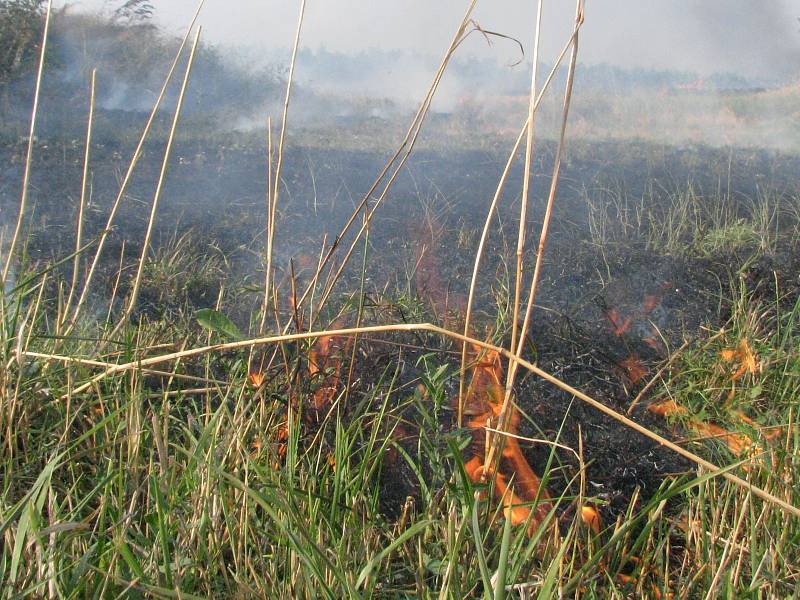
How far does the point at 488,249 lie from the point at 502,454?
105 centimetres

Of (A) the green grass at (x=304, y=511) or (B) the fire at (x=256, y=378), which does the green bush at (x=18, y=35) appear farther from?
(B) the fire at (x=256, y=378)

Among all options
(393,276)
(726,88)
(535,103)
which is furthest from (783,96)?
(535,103)

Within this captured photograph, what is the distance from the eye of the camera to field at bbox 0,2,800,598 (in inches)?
42.2

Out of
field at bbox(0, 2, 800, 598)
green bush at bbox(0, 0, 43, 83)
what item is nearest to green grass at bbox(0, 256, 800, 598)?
field at bbox(0, 2, 800, 598)

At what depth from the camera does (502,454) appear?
135 centimetres

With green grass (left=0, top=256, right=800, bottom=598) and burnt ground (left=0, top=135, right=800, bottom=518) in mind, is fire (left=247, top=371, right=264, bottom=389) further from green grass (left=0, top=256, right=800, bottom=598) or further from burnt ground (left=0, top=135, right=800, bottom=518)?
burnt ground (left=0, top=135, right=800, bottom=518)

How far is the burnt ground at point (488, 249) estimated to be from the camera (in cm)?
154

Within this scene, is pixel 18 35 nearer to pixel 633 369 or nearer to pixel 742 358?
pixel 633 369

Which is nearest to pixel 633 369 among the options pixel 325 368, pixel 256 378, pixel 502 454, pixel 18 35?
pixel 502 454

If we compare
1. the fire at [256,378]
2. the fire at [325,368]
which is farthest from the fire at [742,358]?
the fire at [256,378]

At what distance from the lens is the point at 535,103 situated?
1250 millimetres

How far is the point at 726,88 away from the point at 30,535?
6708mm

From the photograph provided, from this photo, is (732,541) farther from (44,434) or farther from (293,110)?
(293,110)

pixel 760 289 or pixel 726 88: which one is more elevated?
pixel 726 88
